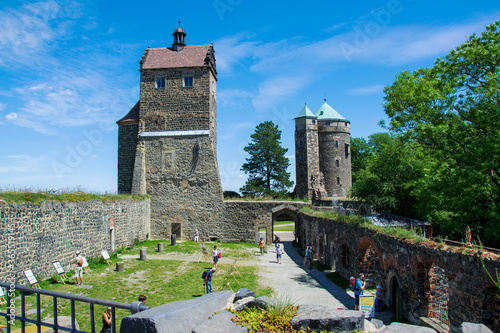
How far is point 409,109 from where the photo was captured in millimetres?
22953

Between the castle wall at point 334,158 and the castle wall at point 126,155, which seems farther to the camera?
the castle wall at point 334,158

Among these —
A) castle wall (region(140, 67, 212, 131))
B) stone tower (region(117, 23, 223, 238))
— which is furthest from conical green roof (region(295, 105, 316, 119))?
castle wall (region(140, 67, 212, 131))

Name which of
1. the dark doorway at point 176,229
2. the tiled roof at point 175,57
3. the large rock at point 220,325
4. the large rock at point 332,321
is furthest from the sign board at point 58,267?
the tiled roof at point 175,57

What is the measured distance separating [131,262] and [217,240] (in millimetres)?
9743

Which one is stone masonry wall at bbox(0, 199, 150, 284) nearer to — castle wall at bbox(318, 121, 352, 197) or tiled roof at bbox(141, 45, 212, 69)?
tiled roof at bbox(141, 45, 212, 69)

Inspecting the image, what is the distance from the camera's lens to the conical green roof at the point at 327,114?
48031mm

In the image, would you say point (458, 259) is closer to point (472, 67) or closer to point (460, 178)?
point (460, 178)

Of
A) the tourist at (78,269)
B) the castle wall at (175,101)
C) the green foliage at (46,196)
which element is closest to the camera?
the green foliage at (46,196)

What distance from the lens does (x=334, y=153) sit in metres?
46.8

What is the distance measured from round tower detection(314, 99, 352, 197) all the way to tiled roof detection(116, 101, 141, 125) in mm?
26967

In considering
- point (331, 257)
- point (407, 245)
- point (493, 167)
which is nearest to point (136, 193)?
point (331, 257)

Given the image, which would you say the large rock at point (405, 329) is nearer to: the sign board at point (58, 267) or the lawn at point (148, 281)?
the lawn at point (148, 281)

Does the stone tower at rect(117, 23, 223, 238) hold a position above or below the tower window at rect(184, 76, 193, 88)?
below

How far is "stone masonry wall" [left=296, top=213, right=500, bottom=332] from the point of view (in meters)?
7.77
